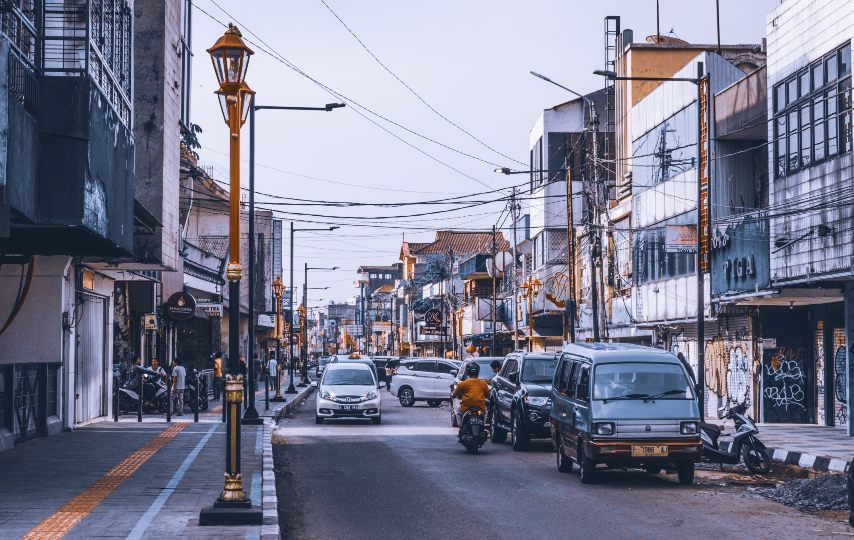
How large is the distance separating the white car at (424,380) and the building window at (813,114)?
62.2ft

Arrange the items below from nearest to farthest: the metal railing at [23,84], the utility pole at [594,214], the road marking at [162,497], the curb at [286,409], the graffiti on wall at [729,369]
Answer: the road marking at [162,497] < the metal railing at [23,84] < the graffiti on wall at [729,369] < the curb at [286,409] < the utility pole at [594,214]

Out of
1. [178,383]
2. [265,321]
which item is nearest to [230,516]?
[178,383]

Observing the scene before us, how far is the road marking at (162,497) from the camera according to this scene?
11.4 meters

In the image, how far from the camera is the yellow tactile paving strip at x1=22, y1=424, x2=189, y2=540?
11320 millimetres

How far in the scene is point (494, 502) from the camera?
14.9 meters

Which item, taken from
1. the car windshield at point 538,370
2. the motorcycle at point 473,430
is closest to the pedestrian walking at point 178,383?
the car windshield at point 538,370

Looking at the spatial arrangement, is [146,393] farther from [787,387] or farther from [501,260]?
[501,260]

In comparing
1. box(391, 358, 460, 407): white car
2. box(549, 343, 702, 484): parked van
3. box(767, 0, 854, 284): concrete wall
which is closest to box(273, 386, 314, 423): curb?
box(391, 358, 460, 407): white car

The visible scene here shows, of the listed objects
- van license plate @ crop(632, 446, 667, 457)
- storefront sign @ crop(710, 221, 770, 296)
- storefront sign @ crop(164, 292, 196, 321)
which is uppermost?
storefront sign @ crop(710, 221, 770, 296)

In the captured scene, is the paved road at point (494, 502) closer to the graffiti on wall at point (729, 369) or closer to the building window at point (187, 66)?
the graffiti on wall at point (729, 369)

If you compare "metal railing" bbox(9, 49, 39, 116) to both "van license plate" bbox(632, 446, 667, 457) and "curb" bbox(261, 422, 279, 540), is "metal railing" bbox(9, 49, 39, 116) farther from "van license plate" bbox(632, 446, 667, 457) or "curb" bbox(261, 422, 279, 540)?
"van license plate" bbox(632, 446, 667, 457)

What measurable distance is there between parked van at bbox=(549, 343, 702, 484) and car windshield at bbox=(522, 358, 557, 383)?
5713 millimetres

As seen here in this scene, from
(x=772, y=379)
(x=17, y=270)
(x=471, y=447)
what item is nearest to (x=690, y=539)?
(x=471, y=447)

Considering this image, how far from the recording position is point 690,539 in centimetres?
1188
